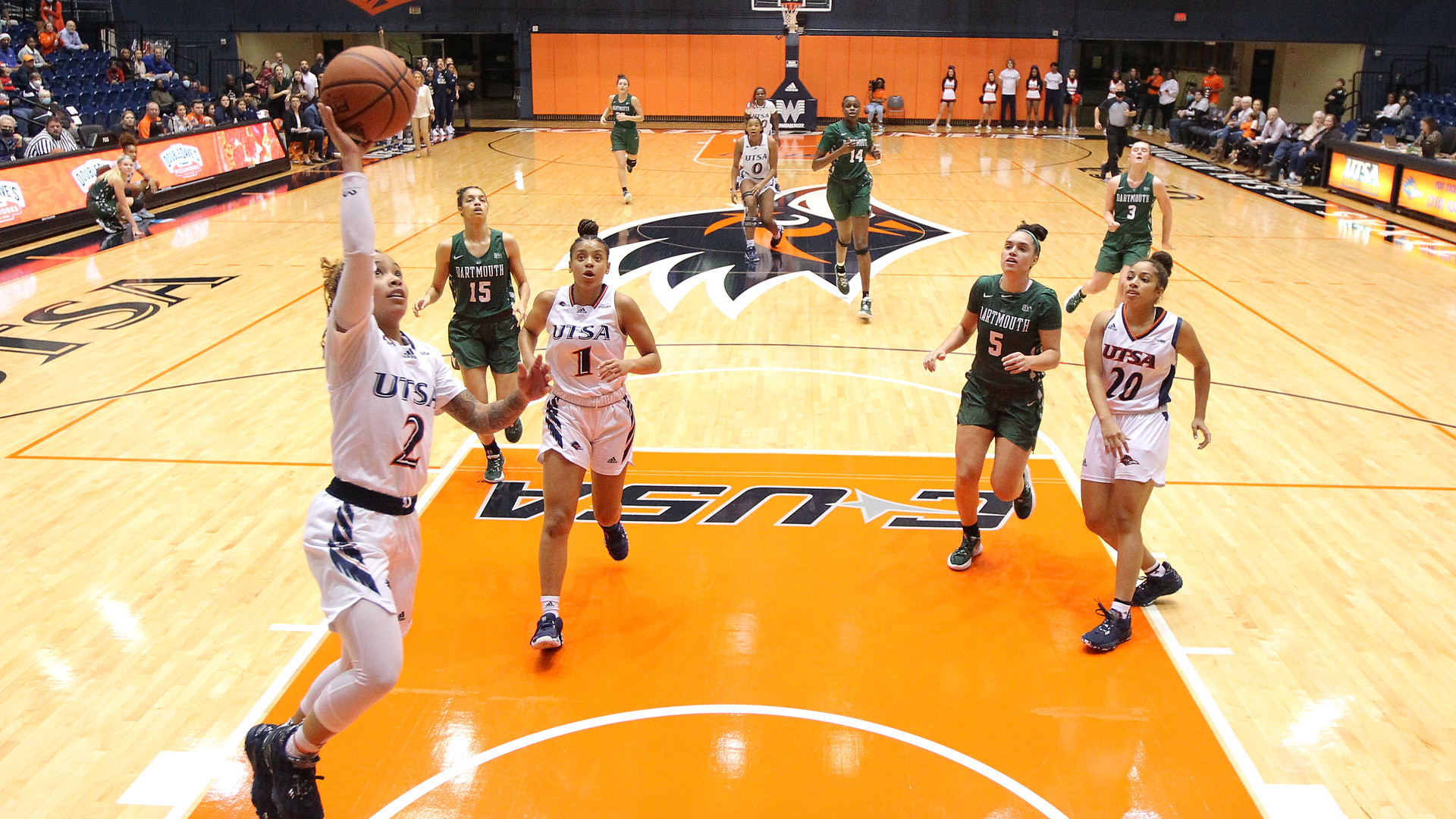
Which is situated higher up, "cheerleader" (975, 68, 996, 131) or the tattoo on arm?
"cheerleader" (975, 68, 996, 131)

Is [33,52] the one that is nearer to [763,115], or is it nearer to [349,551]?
[763,115]

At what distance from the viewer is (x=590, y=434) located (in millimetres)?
5199

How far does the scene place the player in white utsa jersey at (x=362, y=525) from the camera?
3.59 metres

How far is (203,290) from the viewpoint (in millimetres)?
12141

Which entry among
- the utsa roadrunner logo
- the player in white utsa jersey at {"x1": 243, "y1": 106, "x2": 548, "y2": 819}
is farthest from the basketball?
the utsa roadrunner logo

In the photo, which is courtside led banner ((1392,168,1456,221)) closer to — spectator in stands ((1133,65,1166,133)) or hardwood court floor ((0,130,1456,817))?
hardwood court floor ((0,130,1456,817))

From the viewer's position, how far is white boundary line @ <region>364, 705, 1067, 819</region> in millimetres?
4035

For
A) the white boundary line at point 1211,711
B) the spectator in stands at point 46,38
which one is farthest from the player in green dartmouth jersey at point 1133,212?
the spectator in stands at point 46,38

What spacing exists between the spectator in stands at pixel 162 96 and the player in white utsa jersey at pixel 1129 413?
21522mm

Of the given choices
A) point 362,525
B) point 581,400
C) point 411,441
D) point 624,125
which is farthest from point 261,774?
point 624,125

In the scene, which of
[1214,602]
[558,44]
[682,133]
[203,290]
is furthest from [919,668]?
[558,44]

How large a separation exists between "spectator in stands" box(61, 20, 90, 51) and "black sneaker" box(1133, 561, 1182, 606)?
25034mm

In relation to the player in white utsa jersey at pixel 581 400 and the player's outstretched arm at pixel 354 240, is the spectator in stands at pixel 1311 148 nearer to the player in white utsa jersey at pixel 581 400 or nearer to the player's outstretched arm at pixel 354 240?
the player in white utsa jersey at pixel 581 400

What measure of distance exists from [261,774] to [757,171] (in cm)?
1071
